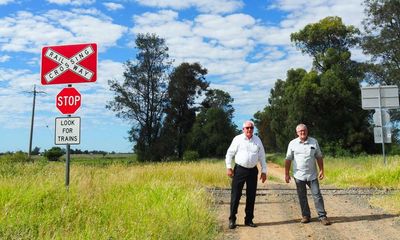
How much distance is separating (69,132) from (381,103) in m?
13.9

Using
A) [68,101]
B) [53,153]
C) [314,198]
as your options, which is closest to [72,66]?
[68,101]

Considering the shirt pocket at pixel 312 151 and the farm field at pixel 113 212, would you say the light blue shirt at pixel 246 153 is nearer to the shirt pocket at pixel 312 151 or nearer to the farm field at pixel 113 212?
the shirt pocket at pixel 312 151

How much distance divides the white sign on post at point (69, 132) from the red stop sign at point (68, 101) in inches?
8.0

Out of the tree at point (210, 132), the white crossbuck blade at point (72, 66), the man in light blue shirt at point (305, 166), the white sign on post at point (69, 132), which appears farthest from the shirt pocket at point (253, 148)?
the tree at point (210, 132)

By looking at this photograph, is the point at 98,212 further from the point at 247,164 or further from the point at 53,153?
the point at 53,153

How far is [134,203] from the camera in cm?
890

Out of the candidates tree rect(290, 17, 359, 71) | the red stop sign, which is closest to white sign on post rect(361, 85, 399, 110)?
the red stop sign

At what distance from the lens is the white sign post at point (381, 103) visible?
61.6ft

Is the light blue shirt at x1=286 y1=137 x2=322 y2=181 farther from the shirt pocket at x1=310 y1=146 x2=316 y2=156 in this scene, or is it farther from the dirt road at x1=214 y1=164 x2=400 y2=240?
the dirt road at x1=214 y1=164 x2=400 y2=240

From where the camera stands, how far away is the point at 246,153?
895cm

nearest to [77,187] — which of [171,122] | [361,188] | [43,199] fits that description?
[43,199]

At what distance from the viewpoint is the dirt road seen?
8.05 meters

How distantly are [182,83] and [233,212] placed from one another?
50975 millimetres

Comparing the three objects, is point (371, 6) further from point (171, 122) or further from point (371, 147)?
point (171, 122)
